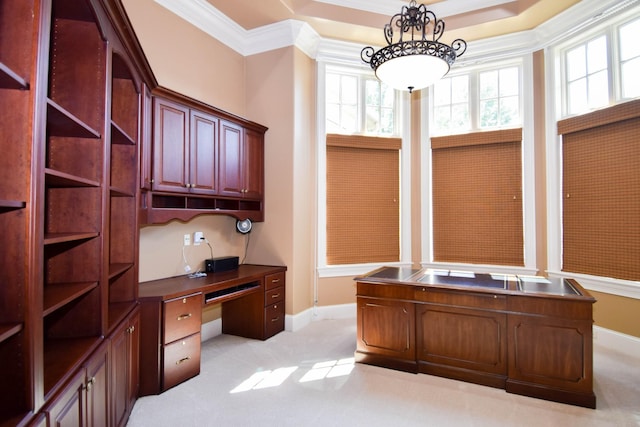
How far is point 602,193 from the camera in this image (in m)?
3.65

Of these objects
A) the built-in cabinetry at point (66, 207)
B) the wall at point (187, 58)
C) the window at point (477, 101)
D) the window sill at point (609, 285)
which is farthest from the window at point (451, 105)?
the built-in cabinetry at point (66, 207)

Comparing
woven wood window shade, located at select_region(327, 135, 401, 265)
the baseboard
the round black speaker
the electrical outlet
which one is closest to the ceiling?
woven wood window shade, located at select_region(327, 135, 401, 265)

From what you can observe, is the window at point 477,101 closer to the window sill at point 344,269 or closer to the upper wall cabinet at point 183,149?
the window sill at point 344,269

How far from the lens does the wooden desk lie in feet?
8.45

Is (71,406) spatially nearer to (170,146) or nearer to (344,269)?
(170,146)

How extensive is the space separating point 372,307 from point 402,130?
279 cm

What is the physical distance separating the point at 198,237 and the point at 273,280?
96cm

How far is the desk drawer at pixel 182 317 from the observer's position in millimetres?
2645

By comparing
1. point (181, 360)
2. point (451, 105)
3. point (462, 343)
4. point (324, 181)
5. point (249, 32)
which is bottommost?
point (181, 360)

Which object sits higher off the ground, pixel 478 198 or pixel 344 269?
pixel 478 198

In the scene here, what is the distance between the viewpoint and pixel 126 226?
2459 millimetres

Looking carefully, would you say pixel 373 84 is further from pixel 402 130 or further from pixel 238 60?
pixel 238 60

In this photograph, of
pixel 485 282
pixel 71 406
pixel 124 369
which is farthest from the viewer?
pixel 485 282

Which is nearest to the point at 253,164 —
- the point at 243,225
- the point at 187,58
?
the point at 243,225
